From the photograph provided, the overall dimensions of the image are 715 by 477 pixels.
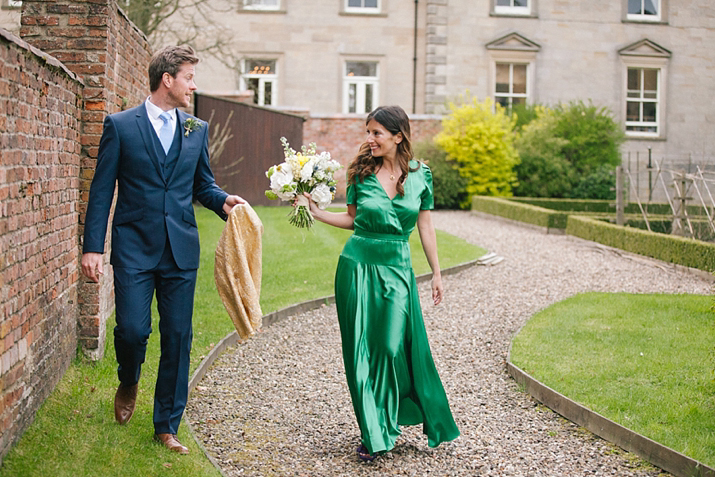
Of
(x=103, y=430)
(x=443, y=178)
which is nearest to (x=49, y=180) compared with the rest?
(x=103, y=430)

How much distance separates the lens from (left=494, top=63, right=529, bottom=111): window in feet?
90.3

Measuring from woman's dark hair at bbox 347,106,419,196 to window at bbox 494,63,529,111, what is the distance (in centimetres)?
2358

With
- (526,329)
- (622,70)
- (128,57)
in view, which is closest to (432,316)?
(526,329)

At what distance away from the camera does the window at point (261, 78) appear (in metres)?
26.4

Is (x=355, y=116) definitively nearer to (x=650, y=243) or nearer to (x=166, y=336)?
(x=650, y=243)

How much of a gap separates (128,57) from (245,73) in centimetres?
2009

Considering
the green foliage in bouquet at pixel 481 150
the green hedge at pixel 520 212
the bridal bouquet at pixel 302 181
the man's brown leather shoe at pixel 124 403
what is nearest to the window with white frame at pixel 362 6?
the green foliage in bouquet at pixel 481 150

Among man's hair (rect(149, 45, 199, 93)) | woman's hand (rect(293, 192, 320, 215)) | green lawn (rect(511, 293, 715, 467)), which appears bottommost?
green lawn (rect(511, 293, 715, 467))

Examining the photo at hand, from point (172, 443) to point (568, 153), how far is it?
22.3 meters

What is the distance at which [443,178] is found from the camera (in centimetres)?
2219

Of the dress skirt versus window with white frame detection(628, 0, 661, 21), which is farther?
window with white frame detection(628, 0, 661, 21)

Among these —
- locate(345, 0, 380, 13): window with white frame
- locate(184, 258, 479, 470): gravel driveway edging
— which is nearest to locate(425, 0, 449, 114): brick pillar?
locate(345, 0, 380, 13): window with white frame

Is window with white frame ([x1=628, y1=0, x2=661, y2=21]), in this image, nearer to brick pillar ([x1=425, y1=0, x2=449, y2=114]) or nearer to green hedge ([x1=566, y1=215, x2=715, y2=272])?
brick pillar ([x1=425, y1=0, x2=449, y2=114])

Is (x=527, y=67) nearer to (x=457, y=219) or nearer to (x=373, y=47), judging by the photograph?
(x=373, y=47)
